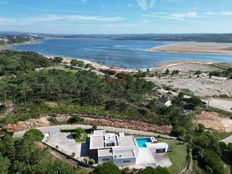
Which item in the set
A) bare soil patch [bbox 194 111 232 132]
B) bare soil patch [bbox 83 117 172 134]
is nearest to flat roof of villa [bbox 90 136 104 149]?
bare soil patch [bbox 83 117 172 134]

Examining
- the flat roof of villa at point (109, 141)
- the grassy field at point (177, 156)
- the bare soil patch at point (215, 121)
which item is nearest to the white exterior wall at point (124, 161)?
the flat roof of villa at point (109, 141)

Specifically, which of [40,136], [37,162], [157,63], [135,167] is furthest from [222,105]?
[157,63]

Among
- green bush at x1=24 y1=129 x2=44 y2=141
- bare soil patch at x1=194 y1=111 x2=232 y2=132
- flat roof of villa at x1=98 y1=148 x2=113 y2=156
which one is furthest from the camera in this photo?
bare soil patch at x1=194 y1=111 x2=232 y2=132

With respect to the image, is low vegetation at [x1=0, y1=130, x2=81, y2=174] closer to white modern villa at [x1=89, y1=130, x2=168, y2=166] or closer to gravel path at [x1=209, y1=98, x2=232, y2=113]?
white modern villa at [x1=89, y1=130, x2=168, y2=166]

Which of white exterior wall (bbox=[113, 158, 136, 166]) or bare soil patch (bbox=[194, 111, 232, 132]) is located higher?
white exterior wall (bbox=[113, 158, 136, 166])

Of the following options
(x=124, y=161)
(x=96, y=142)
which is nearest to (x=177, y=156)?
(x=124, y=161)

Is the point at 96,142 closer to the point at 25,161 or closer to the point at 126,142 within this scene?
the point at 126,142
